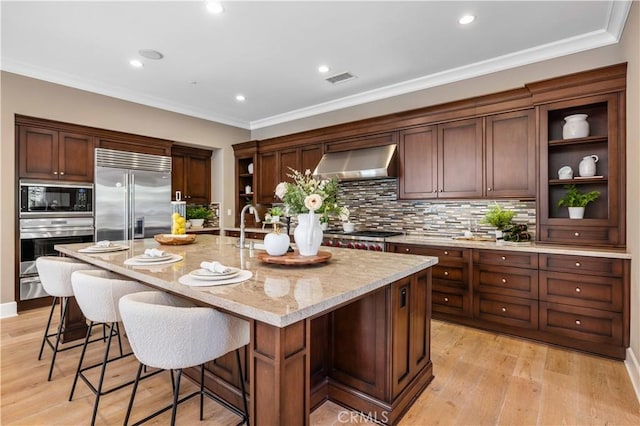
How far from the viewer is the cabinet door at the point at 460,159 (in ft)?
11.8

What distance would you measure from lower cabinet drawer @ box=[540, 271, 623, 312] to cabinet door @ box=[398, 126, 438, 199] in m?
1.48

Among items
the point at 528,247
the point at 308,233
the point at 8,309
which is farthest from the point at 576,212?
the point at 8,309

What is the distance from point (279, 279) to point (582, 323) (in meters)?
2.73

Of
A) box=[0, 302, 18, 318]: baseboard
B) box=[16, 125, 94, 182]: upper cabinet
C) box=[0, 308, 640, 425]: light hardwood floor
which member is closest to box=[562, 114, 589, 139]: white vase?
box=[0, 308, 640, 425]: light hardwood floor

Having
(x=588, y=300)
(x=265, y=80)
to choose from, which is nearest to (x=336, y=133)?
(x=265, y=80)

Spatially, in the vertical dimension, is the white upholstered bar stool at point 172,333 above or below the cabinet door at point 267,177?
below

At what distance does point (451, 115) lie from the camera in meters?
3.74

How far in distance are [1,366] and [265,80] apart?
3850 mm

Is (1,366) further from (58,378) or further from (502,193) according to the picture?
(502,193)

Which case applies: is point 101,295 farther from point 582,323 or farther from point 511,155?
point 511,155

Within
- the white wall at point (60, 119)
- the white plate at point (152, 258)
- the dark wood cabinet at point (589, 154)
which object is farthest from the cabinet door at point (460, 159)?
the white wall at point (60, 119)

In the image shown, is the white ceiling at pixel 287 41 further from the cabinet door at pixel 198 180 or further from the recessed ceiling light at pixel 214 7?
the cabinet door at pixel 198 180

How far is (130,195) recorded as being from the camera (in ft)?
15.3

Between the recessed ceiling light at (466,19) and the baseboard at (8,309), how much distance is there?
A: 562cm
